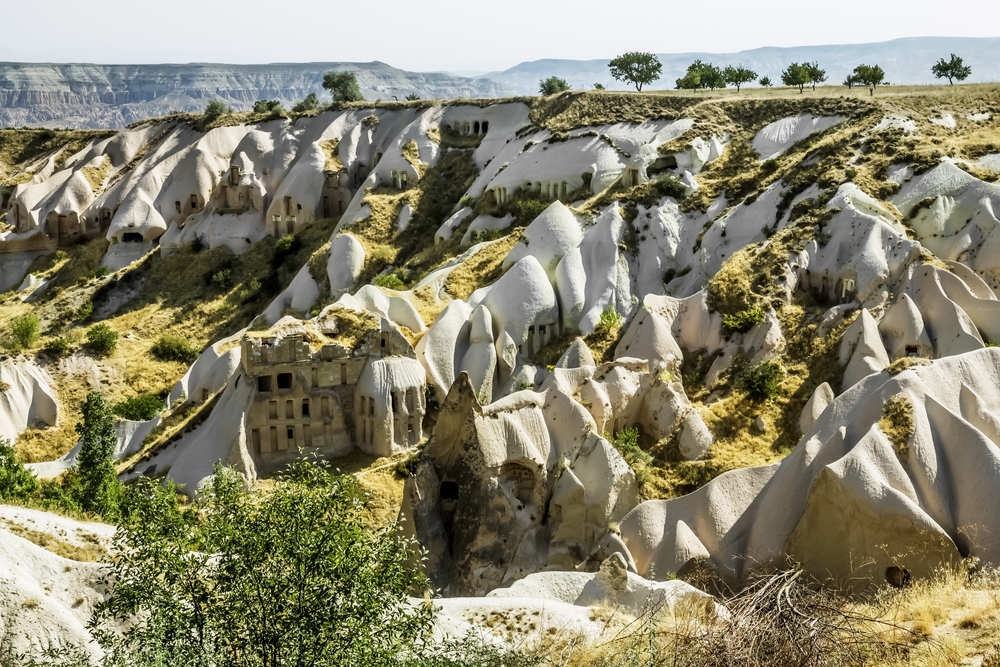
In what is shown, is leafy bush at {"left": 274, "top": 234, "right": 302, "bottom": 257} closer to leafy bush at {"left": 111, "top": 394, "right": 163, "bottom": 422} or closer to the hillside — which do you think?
the hillside

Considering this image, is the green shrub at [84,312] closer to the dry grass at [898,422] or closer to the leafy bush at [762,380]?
the leafy bush at [762,380]

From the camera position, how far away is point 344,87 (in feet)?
233

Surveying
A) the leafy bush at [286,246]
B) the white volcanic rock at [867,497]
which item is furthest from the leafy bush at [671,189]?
the leafy bush at [286,246]

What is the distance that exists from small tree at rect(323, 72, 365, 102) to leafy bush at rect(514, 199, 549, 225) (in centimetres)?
2783

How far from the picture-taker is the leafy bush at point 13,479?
81.1 feet

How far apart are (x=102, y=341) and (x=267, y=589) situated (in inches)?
1319

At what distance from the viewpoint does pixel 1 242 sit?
198 feet

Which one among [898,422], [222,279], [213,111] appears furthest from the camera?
[213,111]

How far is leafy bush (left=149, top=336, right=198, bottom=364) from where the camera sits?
4434 centimetres

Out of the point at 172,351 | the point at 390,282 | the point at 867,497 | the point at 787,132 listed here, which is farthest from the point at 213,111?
the point at 867,497

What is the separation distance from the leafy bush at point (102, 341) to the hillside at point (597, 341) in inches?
17.6

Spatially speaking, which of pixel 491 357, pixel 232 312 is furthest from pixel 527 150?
pixel 491 357

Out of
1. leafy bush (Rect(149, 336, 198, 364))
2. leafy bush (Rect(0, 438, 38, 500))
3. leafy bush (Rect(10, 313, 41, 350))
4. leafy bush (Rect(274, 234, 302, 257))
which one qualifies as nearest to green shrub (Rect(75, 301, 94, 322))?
leafy bush (Rect(10, 313, 41, 350))

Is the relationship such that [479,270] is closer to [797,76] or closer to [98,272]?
[98,272]
